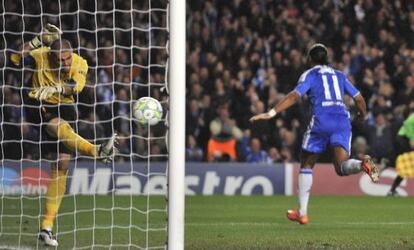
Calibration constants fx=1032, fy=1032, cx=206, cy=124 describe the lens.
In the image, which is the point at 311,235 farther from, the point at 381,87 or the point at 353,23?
the point at 353,23

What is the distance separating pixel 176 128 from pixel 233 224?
4542 mm

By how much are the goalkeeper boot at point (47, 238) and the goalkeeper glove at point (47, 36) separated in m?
1.73

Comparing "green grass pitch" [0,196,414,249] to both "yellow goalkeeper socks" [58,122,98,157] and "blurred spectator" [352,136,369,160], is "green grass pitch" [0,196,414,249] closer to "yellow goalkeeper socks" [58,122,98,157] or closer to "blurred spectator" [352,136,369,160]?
"yellow goalkeeper socks" [58,122,98,157]

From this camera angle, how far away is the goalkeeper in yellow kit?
31.1ft

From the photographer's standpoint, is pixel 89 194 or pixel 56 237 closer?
pixel 56 237

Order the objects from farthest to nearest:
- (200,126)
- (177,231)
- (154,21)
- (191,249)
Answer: (154,21) < (200,126) < (191,249) < (177,231)

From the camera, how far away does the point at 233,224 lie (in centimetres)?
1185

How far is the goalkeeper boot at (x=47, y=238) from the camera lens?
917 cm

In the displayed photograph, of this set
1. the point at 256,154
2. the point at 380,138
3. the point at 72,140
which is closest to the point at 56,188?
the point at 72,140

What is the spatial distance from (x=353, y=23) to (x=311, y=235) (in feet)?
36.5

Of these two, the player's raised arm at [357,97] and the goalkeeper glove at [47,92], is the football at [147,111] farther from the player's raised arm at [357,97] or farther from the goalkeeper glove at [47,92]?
the player's raised arm at [357,97]

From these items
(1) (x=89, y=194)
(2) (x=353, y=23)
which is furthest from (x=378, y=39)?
(1) (x=89, y=194)

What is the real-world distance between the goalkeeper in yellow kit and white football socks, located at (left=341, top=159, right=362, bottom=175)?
2.50 metres

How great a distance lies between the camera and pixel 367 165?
34.1ft
